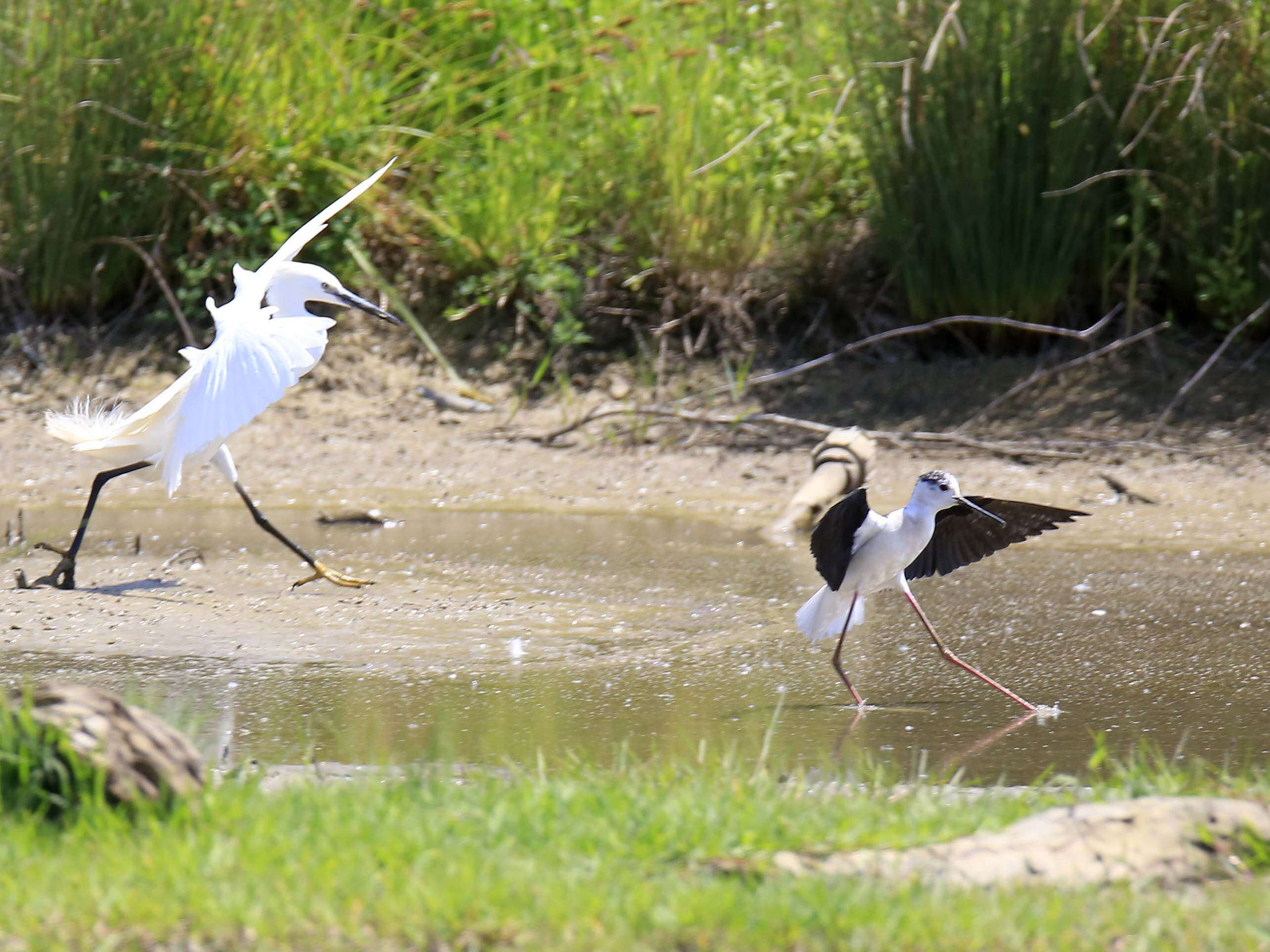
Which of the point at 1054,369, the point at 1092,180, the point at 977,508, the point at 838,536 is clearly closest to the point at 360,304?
the point at 838,536

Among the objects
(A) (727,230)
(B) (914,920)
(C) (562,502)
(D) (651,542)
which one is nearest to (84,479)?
(C) (562,502)

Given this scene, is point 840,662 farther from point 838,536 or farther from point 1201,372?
point 1201,372

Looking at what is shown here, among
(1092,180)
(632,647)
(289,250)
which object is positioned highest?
(1092,180)

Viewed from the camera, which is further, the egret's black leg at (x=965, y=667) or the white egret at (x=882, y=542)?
the white egret at (x=882, y=542)

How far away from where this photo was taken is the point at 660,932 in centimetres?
235

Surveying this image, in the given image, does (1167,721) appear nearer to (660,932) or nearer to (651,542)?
(660,932)

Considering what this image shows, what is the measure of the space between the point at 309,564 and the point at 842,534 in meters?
2.18

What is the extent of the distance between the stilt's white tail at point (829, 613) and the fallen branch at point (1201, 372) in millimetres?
3462

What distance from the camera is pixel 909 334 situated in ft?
27.2

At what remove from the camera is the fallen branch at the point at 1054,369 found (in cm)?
742

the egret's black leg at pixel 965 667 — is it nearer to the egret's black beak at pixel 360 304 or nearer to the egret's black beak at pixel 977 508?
the egret's black beak at pixel 977 508

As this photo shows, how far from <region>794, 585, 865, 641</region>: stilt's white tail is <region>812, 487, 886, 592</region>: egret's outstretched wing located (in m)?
0.06

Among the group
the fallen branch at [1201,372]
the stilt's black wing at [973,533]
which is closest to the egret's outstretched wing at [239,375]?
the stilt's black wing at [973,533]

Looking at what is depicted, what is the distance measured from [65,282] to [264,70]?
1.61m
